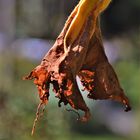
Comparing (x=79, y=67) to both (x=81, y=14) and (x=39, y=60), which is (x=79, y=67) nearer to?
(x=81, y=14)

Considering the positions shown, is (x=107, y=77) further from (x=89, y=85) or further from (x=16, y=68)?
(x=16, y=68)

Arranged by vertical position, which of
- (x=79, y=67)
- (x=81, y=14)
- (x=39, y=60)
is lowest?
(x=79, y=67)

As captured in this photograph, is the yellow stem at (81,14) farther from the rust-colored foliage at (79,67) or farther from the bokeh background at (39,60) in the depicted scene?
the bokeh background at (39,60)

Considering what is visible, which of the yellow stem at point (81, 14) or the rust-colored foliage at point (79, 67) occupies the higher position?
the yellow stem at point (81, 14)

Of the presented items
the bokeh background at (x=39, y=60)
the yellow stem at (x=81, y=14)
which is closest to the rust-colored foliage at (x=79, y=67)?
the yellow stem at (x=81, y=14)

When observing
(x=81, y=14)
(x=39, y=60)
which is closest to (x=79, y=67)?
(x=81, y=14)

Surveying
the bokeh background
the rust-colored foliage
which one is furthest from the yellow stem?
the bokeh background
